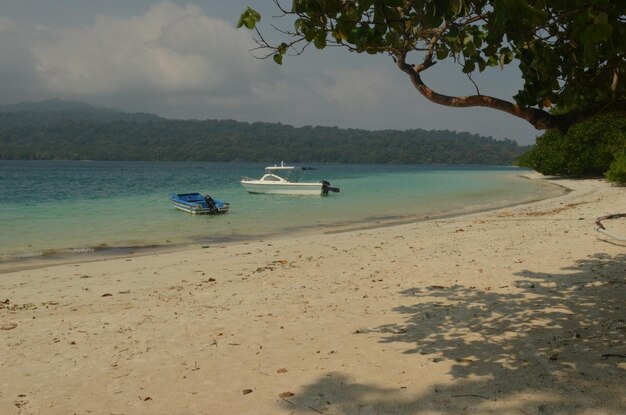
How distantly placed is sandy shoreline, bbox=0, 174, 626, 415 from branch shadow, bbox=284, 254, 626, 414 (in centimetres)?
2

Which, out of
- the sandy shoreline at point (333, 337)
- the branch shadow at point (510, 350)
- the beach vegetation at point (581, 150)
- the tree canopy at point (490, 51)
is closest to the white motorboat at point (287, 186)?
the beach vegetation at point (581, 150)

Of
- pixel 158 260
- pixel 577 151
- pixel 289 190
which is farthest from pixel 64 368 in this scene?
pixel 577 151

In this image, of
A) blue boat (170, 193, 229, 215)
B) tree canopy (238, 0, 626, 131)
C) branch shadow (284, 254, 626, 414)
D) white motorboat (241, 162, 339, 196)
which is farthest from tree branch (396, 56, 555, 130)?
white motorboat (241, 162, 339, 196)

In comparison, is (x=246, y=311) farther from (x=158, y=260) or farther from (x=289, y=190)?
(x=289, y=190)

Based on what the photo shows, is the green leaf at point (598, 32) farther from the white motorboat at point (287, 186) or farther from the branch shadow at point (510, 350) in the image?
the white motorboat at point (287, 186)

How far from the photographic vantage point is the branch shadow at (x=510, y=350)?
428cm

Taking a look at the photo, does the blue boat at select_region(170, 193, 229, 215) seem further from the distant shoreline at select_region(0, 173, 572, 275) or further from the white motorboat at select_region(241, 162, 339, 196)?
the white motorboat at select_region(241, 162, 339, 196)

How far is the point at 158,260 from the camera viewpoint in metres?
13.8

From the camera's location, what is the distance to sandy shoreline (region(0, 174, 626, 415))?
14.9 feet

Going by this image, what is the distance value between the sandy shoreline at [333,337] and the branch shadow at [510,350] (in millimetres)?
20

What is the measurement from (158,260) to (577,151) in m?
45.8

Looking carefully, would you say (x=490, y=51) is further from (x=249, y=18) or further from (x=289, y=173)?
(x=289, y=173)

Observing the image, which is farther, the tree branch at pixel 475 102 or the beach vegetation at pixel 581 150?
the beach vegetation at pixel 581 150

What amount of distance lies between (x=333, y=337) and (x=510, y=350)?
1.89 m
